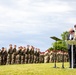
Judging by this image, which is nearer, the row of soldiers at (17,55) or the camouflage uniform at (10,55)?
the camouflage uniform at (10,55)

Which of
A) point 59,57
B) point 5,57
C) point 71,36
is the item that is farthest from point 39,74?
point 59,57

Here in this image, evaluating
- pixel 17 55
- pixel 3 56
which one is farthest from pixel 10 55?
pixel 17 55

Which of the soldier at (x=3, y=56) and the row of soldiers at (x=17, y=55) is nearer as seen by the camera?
the soldier at (x=3, y=56)

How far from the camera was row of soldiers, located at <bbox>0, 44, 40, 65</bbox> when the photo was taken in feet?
106

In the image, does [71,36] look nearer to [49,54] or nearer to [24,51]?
[24,51]

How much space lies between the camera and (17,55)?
3362cm

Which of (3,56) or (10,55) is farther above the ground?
(10,55)

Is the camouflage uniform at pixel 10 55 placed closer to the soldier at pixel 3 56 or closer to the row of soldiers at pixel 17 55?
the row of soldiers at pixel 17 55

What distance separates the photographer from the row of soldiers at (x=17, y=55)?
32.4 m

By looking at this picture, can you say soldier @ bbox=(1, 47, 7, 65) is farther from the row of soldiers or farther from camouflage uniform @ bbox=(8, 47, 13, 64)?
camouflage uniform @ bbox=(8, 47, 13, 64)

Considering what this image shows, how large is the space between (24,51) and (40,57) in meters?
5.62

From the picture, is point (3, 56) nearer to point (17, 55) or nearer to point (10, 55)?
point (10, 55)

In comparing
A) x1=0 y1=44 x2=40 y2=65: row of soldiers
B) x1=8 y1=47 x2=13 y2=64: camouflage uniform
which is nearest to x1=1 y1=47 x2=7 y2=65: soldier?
x1=0 y1=44 x2=40 y2=65: row of soldiers

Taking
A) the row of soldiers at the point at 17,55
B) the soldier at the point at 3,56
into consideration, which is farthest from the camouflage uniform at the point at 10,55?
the soldier at the point at 3,56
